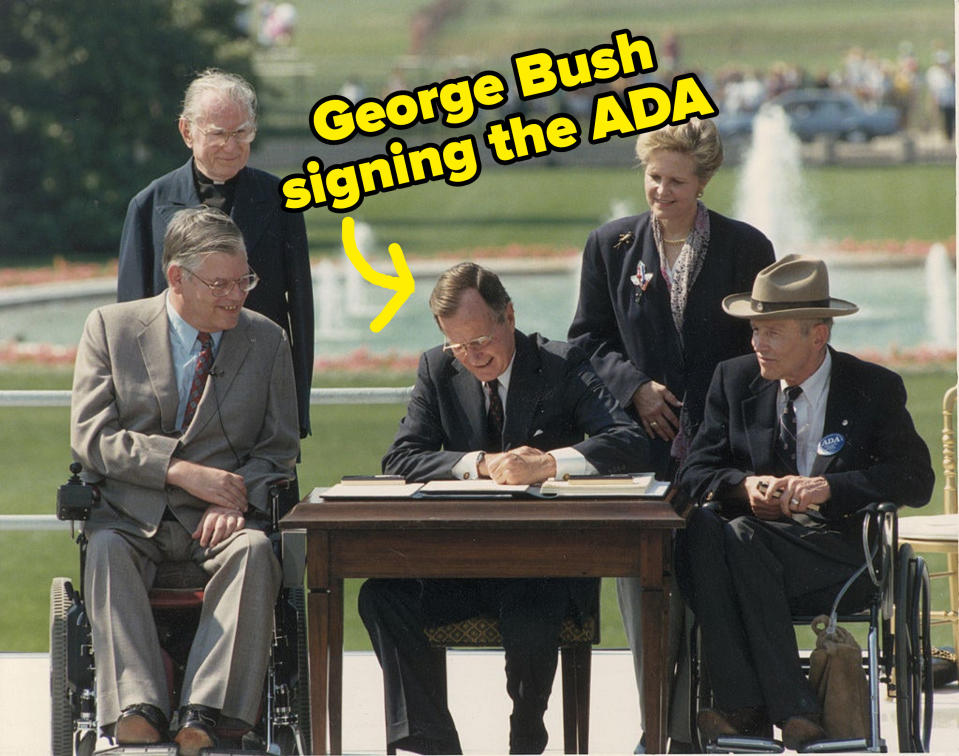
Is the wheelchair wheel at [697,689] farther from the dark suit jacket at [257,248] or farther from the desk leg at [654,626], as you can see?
the dark suit jacket at [257,248]

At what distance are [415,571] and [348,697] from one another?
1.32 m

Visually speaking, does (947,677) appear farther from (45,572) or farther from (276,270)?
(45,572)

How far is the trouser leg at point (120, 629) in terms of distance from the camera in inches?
144

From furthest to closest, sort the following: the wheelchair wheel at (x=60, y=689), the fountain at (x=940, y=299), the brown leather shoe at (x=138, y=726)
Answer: the fountain at (x=940, y=299) < the wheelchair wheel at (x=60, y=689) < the brown leather shoe at (x=138, y=726)

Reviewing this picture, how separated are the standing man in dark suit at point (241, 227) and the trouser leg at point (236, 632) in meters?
0.72

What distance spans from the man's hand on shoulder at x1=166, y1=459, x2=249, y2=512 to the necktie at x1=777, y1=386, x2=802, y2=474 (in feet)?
3.98

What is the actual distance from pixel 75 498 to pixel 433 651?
2.75 feet

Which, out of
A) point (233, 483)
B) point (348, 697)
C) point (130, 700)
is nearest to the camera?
point (130, 700)

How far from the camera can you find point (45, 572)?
1158cm

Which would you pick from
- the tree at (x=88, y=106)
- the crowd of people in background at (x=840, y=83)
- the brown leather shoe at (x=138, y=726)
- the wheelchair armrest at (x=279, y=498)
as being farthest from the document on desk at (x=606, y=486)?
the crowd of people in background at (x=840, y=83)

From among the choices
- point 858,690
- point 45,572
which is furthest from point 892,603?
point 45,572

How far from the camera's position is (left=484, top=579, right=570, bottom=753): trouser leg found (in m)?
3.91

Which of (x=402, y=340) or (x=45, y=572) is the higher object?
(x=402, y=340)

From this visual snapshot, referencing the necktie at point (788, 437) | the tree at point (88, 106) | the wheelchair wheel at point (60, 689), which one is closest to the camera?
the wheelchair wheel at point (60, 689)
